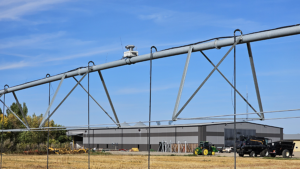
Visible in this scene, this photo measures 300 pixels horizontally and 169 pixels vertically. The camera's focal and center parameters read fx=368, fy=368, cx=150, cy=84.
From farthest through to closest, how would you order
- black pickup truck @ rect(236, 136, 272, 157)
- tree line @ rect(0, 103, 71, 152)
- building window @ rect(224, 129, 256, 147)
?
building window @ rect(224, 129, 256, 147) < tree line @ rect(0, 103, 71, 152) < black pickup truck @ rect(236, 136, 272, 157)

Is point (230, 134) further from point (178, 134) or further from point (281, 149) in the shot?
point (281, 149)

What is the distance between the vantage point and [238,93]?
41.3 ft

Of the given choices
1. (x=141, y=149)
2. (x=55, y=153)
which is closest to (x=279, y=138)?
(x=141, y=149)

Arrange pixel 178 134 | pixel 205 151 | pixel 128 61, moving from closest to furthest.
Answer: pixel 128 61, pixel 205 151, pixel 178 134

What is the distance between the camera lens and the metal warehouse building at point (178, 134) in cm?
5419

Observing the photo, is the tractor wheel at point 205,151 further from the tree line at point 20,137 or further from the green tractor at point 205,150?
the tree line at point 20,137

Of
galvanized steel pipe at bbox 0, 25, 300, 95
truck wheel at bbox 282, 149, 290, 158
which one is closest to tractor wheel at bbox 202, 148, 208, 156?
truck wheel at bbox 282, 149, 290, 158

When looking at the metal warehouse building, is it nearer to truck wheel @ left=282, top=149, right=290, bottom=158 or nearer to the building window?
the building window

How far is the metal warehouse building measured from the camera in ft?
178

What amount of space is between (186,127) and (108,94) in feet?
131

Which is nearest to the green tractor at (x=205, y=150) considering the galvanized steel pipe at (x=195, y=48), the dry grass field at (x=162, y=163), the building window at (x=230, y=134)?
the dry grass field at (x=162, y=163)

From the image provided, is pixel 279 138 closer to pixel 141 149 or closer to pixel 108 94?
pixel 141 149

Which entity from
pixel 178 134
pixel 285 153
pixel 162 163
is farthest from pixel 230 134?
pixel 162 163

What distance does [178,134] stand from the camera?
5578 cm
